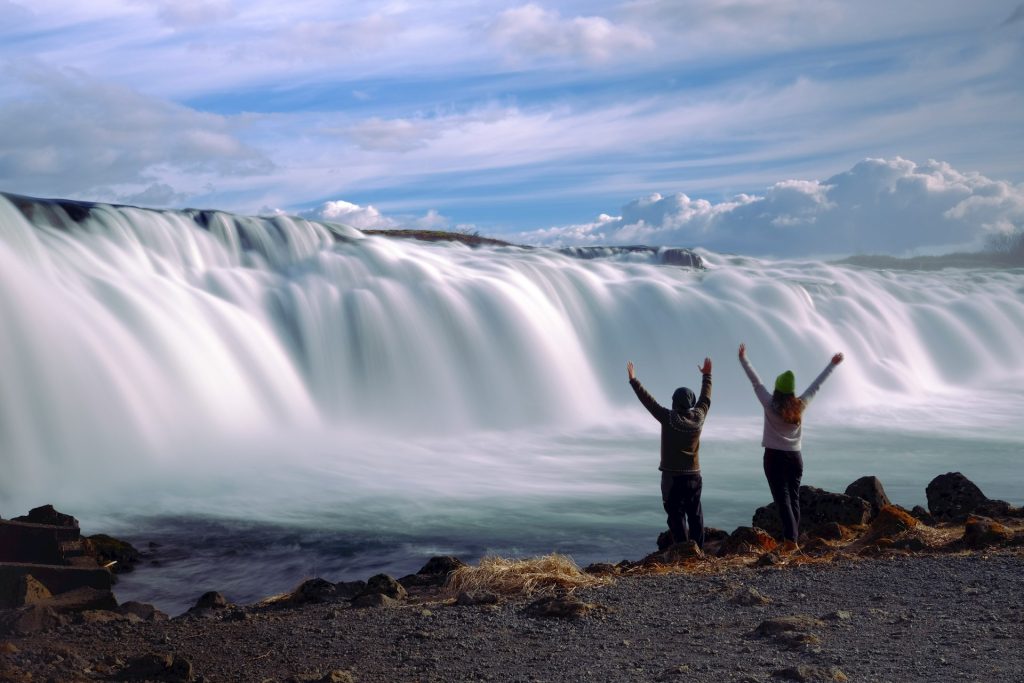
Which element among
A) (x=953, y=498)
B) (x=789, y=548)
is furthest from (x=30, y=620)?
(x=953, y=498)

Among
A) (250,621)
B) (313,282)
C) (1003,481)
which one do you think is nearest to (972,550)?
(250,621)

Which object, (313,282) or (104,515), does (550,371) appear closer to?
(313,282)

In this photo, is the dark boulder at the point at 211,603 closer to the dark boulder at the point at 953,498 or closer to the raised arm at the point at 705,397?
the raised arm at the point at 705,397

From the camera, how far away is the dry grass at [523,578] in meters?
8.34

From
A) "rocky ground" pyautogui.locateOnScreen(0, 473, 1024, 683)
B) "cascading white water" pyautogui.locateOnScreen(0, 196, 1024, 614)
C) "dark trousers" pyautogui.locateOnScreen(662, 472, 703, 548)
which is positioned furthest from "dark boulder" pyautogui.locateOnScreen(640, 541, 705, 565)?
"cascading white water" pyautogui.locateOnScreen(0, 196, 1024, 614)

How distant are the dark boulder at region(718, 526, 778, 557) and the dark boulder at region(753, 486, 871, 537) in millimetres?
1006

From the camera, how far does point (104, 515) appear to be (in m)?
13.8

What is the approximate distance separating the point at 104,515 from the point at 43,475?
1952 millimetres

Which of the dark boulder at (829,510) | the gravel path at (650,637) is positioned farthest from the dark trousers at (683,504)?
the gravel path at (650,637)

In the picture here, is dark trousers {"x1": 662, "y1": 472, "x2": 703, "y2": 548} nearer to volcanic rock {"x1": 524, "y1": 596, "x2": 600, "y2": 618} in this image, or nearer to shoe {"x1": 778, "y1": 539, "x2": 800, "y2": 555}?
shoe {"x1": 778, "y1": 539, "x2": 800, "y2": 555}

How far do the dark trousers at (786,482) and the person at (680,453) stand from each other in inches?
29.5

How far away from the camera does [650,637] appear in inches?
275

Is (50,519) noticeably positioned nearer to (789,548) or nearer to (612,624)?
(612,624)

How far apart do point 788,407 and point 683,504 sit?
131 cm
